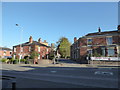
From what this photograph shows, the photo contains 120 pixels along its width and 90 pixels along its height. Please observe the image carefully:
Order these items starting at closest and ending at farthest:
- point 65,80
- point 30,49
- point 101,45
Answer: point 65,80
point 101,45
point 30,49

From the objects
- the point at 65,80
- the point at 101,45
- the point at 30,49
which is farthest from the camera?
the point at 30,49

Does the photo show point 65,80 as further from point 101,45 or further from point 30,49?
point 30,49

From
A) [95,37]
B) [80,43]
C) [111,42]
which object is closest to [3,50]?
[80,43]

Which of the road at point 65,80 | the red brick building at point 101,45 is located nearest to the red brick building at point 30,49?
the red brick building at point 101,45

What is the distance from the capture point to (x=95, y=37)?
3014 centimetres

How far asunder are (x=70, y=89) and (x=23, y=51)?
35.4 metres

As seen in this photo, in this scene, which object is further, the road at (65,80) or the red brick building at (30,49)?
the red brick building at (30,49)

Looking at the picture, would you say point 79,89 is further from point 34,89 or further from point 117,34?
point 117,34

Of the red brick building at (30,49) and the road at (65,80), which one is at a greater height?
the red brick building at (30,49)

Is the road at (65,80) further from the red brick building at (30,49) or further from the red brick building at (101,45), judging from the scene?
the red brick building at (30,49)

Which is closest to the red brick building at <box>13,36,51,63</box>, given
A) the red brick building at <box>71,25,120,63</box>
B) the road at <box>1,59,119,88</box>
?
the red brick building at <box>71,25,120,63</box>

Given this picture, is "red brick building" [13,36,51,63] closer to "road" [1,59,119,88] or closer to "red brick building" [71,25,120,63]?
"red brick building" [71,25,120,63]

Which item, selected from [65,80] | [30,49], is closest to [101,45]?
[65,80]

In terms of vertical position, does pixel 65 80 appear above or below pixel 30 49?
below
